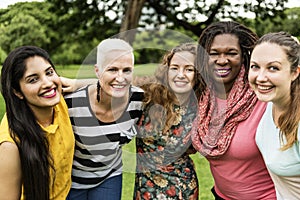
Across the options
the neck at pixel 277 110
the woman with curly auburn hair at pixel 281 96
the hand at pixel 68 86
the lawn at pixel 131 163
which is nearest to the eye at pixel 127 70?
the lawn at pixel 131 163

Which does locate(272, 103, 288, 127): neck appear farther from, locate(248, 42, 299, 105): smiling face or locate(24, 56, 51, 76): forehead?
locate(24, 56, 51, 76): forehead

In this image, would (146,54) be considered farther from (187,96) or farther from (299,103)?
(299,103)

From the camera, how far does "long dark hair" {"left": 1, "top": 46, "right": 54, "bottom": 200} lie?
7.75 ft

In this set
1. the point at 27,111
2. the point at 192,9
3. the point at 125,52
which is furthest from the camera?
the point at 192,9

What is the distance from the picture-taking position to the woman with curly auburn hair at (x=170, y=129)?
Answer: 272cm

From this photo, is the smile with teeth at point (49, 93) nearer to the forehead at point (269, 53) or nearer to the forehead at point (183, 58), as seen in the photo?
the forehead at point (183, 58)

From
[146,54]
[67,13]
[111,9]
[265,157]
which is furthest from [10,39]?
[265,157]

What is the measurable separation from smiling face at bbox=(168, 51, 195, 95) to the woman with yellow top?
623 mm

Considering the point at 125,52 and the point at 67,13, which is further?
the point at 67,13

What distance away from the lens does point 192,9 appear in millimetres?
13633

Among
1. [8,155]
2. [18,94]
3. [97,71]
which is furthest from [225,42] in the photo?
[8,155]

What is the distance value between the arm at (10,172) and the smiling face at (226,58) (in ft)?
3.55

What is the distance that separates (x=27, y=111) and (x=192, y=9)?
11.6m

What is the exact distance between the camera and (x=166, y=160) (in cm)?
284
